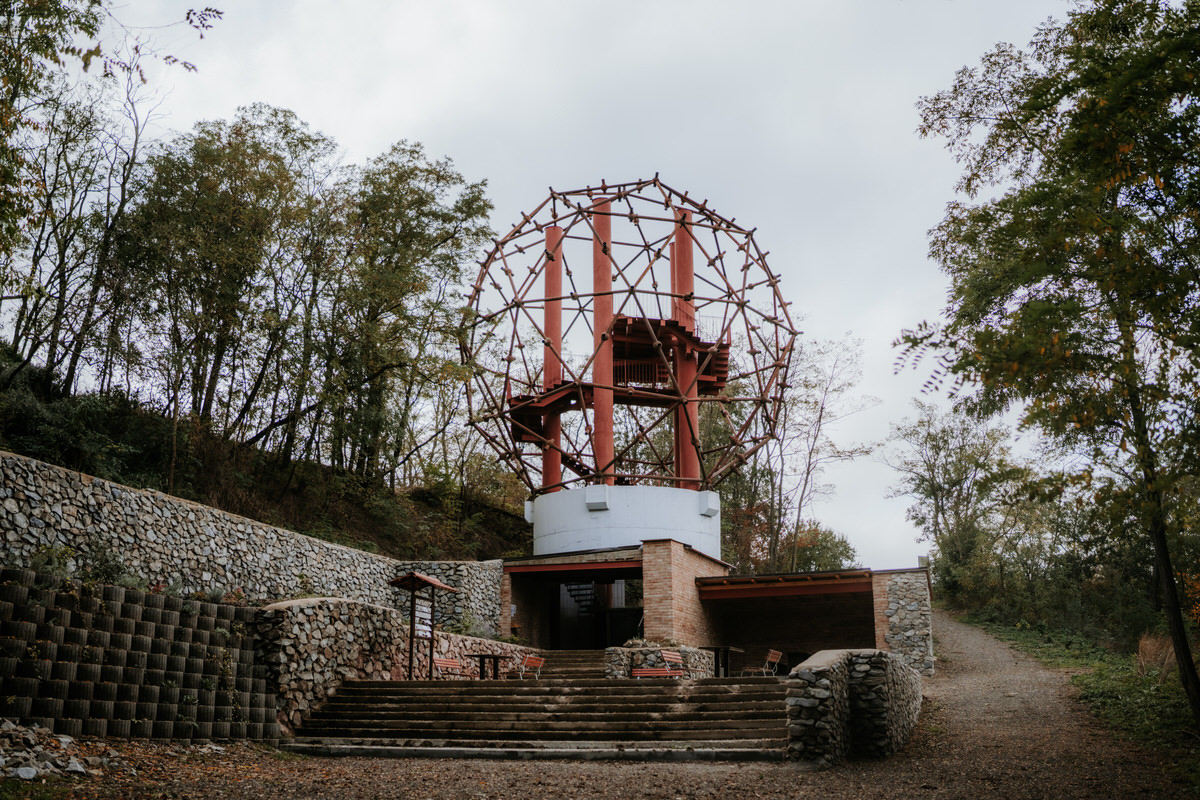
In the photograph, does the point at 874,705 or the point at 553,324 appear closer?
the point at 874,705

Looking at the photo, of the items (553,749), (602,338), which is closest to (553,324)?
(602,338)

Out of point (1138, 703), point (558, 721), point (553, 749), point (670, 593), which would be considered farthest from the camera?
point (670, 593)

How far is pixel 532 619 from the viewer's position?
70.0ft

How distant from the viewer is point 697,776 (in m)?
8.38

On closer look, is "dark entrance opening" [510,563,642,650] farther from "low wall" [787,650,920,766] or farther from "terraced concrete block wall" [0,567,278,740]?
"terraced concrete block wall" [0,567,278,740]

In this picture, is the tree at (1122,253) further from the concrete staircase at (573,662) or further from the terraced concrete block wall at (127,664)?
the concrete staircase at (573,662)

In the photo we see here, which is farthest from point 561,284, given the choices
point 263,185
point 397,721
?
point 397,721

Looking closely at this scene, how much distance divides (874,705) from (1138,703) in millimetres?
5208

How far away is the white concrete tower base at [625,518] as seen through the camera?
66.6ft

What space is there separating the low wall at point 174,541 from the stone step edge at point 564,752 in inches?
148

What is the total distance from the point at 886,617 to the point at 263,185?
15671 millimetres

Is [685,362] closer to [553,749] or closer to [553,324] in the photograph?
[553,324]

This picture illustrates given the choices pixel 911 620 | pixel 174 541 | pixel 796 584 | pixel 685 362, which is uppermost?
pixel 685 362

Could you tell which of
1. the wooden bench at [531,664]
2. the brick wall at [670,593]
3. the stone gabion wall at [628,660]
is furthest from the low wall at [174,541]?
the stone gabion wall at [628,660]
